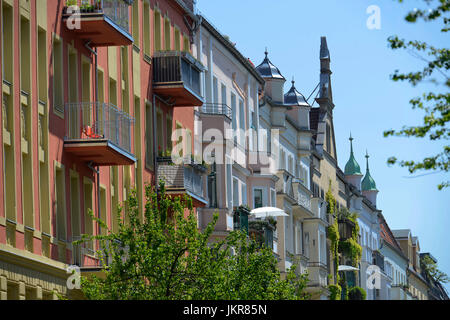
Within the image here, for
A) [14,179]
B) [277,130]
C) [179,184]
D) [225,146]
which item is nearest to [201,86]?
[225,146]

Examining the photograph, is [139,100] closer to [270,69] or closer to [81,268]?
[81,268]

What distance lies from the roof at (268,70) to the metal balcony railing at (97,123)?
2886 centimetres

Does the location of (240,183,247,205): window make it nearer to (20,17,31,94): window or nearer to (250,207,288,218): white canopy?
(250,207,288,218): white canopy

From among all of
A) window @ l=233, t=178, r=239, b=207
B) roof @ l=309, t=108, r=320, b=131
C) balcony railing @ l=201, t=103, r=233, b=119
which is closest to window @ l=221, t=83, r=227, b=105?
balcony railing @ l=201, t=103, r=233, b=119

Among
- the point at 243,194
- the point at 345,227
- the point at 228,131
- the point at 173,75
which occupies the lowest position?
the point at 243,194

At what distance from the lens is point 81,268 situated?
3491 centimetres

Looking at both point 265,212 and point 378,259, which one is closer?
point 265,212

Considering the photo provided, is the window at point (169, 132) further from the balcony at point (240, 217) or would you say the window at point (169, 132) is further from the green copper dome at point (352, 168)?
the green copper dome at point (352, 168)

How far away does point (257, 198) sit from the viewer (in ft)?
193

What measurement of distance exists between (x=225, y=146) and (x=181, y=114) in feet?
11.2

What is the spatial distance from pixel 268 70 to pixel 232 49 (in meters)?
11.8

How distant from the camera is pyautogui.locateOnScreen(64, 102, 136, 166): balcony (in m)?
35.6

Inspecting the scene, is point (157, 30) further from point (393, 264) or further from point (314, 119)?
point (393, 264)

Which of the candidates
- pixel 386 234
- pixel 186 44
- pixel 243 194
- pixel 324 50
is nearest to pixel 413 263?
pixel 386 234
